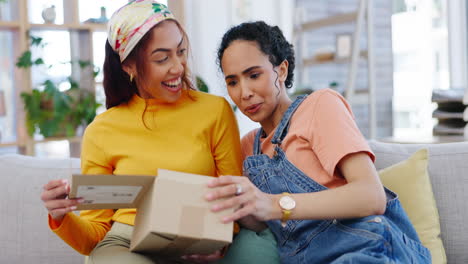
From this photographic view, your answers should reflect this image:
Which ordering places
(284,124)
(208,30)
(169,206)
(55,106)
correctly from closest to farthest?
(169,206) < (284,124) < (55,106) < (208,30)

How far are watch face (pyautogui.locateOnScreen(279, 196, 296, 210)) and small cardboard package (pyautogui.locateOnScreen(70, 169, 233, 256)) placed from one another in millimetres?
155

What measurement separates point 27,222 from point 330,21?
3.12 metres

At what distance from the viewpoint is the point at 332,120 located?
1358 mm

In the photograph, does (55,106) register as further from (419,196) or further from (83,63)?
(419,196)

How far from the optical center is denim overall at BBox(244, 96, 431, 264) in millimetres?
1291

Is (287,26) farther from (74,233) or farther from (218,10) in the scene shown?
(74,233)

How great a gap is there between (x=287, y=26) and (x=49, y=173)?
114 inches

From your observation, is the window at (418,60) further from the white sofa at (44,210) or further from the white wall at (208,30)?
the white sofa at (44,210)

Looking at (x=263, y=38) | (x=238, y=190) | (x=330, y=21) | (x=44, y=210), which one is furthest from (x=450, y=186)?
(x=330, y=21)

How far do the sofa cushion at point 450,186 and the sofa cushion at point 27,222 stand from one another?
1.17 m

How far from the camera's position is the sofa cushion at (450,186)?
1.83m

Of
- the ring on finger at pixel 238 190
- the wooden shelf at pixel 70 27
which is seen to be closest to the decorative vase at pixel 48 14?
the wooden shelf at pixel 70 27

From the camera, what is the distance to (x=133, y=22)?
1557mm

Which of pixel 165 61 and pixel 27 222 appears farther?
pixel 27 222
